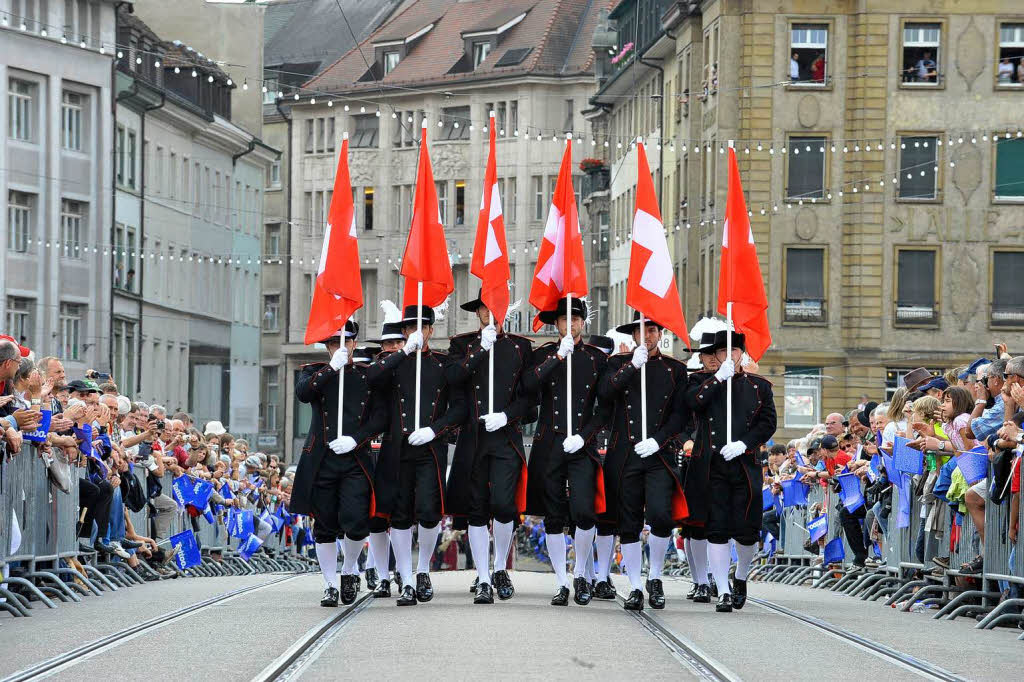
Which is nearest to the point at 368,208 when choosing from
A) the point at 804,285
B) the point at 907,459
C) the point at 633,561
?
the point at 804,285

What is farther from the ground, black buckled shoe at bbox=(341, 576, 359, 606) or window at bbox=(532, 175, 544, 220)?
window at bbox=(532, 175, 544, 220)

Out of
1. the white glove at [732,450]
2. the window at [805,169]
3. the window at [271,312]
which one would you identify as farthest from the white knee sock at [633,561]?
the window at [271,312]

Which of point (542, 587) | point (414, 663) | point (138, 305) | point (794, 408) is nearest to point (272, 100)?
point (138, 305)

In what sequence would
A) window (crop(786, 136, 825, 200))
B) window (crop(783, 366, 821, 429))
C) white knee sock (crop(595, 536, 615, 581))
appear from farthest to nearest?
window (crop(783, 366, 821, 429)) < window (crop(786, 136, 825, 200)) < white knee sock (crop(595, 536, 615, 581))

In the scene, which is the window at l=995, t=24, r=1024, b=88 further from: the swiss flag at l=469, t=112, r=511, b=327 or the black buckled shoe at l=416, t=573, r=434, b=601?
the black buckled shoe at l=416, t=573, r=434, b=601

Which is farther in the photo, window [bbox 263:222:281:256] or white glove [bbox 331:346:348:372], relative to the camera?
window [bbox 263:222:281:256]

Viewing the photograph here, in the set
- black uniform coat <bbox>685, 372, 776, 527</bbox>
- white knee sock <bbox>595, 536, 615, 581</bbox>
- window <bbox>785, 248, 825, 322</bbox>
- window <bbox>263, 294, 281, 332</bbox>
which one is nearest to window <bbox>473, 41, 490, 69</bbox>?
window <bbox>263, 294, 281, 332</bbox>

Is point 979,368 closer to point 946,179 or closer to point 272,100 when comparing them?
point 946,179

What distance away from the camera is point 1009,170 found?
56875 mm

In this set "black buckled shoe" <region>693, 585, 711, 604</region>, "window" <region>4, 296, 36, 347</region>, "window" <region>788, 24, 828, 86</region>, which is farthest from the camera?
"window" <region>788, 24, 828, 86</region>

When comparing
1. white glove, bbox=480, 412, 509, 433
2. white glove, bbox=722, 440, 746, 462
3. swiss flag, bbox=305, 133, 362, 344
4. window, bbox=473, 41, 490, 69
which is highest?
window, bbox=473, 41, 490, 69

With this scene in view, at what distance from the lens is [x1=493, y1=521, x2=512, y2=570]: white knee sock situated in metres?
17.2

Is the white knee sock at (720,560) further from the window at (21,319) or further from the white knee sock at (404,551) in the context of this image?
the window at (21,319)

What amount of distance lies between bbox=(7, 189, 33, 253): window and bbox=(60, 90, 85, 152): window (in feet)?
6.64
